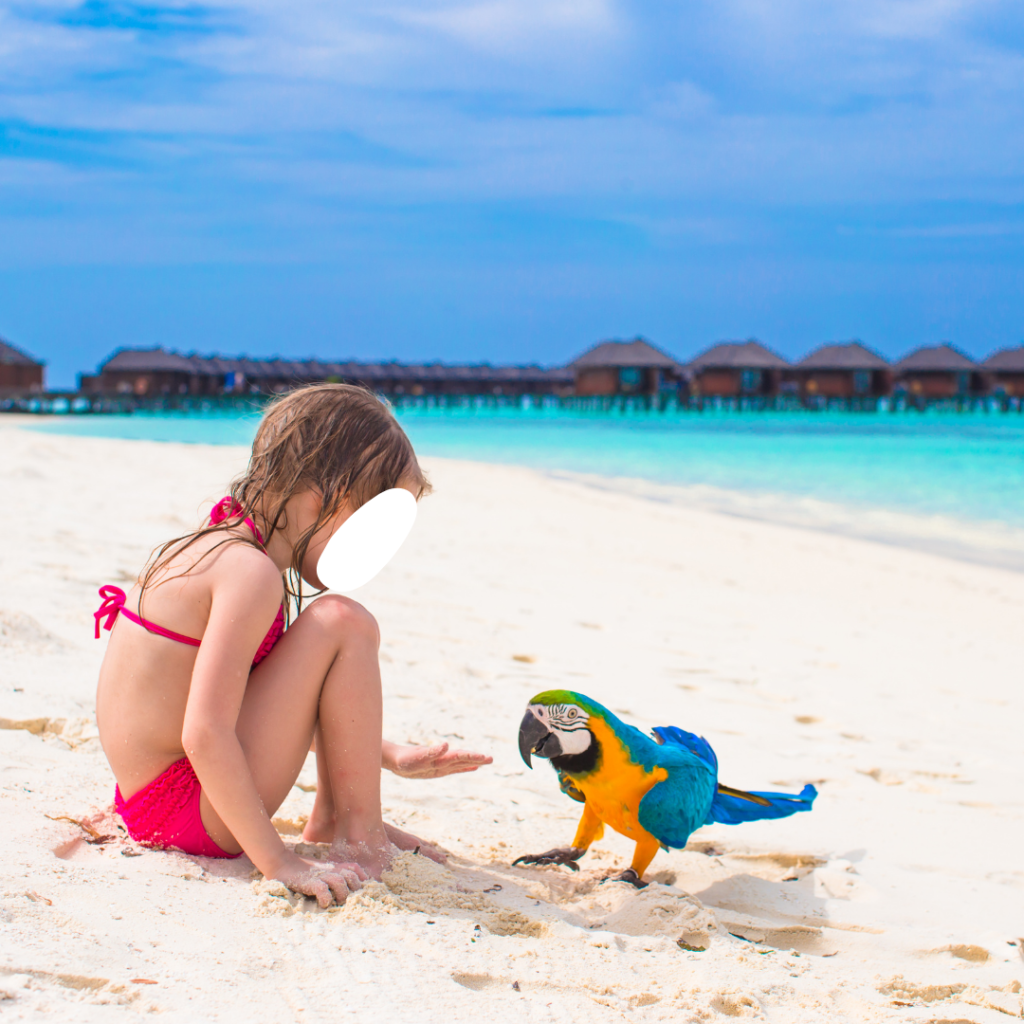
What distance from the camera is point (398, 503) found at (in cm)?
165

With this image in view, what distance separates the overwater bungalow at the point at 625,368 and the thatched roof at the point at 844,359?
26.6 feet

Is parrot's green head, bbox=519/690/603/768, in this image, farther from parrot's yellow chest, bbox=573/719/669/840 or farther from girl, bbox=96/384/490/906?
girl, bbox=96/384/490/906

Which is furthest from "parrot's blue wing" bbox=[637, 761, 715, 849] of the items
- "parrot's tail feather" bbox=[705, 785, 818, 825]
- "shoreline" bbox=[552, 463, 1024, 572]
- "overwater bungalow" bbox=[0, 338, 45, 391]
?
"overwater bungalow" bbox=[0, 338, 45, 391]

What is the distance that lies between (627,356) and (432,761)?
56032 mm

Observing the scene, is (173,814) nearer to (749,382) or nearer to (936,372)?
(749,382)

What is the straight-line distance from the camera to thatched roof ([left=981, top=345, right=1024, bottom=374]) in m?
57.7

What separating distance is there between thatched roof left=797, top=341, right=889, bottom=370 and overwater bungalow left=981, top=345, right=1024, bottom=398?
7.32 meters

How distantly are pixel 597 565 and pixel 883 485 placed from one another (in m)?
12.4

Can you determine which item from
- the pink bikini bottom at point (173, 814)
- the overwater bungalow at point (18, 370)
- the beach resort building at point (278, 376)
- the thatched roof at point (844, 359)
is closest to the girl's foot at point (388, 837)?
the pink bikini bottom at point (173, 814)

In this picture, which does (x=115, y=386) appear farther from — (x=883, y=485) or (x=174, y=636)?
(x=174, y=636)

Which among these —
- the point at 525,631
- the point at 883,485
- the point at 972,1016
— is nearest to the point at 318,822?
the point at 972,1016

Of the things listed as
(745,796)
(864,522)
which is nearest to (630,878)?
(745,796)

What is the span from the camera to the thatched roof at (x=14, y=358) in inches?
1956

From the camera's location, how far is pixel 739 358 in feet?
187
